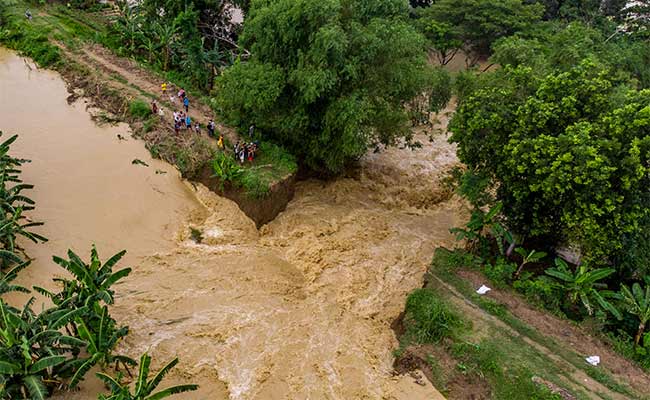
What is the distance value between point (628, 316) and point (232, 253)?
41.2 feet

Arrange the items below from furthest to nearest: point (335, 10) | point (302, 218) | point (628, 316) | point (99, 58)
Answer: point (99, 58) → point (302, 218) → point (335, 10) → point (628, 316)

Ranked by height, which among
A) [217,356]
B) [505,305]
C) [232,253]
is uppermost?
[505,305]

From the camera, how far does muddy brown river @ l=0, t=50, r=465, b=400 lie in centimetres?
1318

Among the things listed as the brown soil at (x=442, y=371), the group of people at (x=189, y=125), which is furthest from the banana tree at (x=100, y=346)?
the group of people at (x=189, y=125)

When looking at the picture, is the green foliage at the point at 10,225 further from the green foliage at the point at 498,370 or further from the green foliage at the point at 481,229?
the green foliage at the point at 481,229

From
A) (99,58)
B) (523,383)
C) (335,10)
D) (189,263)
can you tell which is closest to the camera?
(523,383)

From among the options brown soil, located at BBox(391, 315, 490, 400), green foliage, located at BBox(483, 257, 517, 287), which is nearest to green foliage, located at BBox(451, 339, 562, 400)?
brown soil, located at BBox(391, 315, 490, 400)

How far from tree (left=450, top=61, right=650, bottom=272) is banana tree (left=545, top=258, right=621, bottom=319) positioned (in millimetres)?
551

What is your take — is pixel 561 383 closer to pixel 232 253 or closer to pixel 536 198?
pixel 536 198

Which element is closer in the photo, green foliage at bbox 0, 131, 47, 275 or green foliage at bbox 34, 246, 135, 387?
green foliage at bbox 34, 246, 135, 387

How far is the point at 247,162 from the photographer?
19.9 m

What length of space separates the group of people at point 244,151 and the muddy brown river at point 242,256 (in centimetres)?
204

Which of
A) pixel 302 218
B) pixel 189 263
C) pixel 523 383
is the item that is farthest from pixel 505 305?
pixel 189 263

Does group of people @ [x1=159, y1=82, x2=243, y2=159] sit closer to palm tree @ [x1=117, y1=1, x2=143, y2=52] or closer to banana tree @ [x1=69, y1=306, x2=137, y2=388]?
palm tree @ [x1=117, y1=1, x2=143, y2=52]
